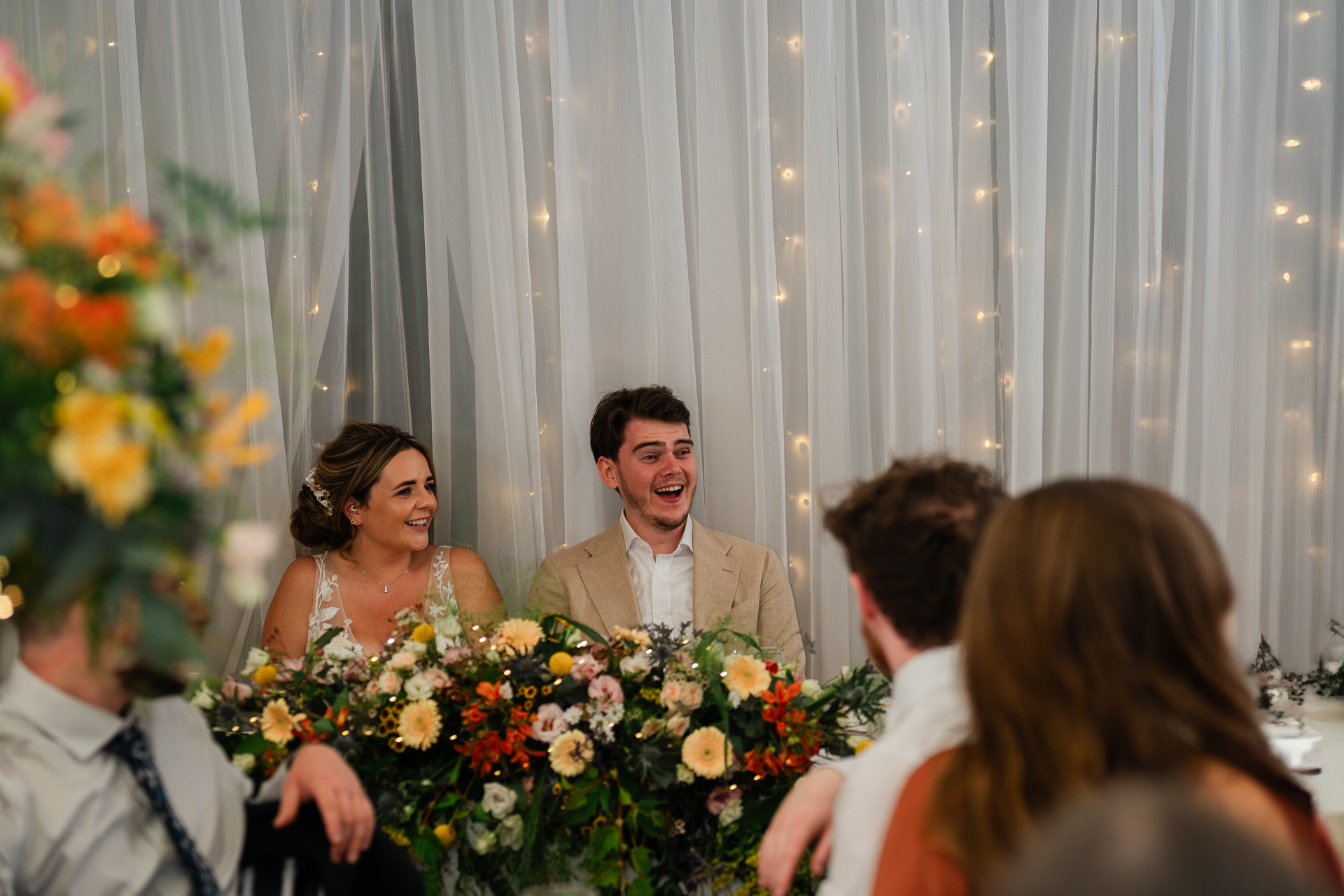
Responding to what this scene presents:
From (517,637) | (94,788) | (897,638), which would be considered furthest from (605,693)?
(94,788)

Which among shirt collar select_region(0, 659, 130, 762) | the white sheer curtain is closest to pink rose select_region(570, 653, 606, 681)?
→ shirt collar select_region(0, 659, 130, 762)

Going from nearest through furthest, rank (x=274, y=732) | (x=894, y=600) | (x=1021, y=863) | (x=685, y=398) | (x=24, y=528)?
(x=1021, y=863) < (x=24, y=528) < (x=894, y=600) < (x=274, y=732) < (x=685, y=398)

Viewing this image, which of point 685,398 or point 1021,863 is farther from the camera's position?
point 685,398

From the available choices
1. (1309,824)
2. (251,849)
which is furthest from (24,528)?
(1309,824)

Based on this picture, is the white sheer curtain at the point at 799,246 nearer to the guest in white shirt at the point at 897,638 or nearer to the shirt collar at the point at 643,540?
the shirt collar at the point at 643,540

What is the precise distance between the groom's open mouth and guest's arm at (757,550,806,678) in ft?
1.04

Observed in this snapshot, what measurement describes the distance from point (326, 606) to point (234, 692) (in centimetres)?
96

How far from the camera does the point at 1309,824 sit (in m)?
1.00

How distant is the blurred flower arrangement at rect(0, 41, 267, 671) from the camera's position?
89 cm

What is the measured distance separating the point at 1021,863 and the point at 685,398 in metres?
2.64

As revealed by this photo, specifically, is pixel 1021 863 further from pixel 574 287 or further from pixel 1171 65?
pixel 1171 65

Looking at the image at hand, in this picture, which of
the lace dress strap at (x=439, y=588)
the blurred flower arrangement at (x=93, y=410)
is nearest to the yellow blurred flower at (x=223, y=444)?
the blurred flower arrangement at (x=93, y=410)

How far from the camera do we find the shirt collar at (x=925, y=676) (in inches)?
48.1

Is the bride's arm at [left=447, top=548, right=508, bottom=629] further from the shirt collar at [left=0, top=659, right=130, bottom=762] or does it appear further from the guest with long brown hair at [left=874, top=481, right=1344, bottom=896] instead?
the guest with long brown hair at [left=874, top=481, right=1344, bottom=896]
